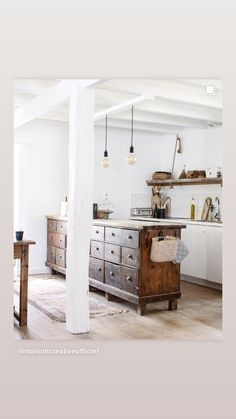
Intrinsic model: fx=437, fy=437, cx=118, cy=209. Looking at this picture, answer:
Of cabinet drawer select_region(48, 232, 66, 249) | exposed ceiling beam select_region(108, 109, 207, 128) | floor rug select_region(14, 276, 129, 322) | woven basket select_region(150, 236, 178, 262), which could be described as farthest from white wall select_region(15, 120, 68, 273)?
woven basket select_region(150, 236, 178, 262)

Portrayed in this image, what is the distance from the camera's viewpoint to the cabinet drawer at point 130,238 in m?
3.76

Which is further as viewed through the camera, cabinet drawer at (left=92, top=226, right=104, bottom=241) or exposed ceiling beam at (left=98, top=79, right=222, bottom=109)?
cabinet drawer at (left=92, top=226, right=104, bottom=241)

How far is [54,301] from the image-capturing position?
145 inches

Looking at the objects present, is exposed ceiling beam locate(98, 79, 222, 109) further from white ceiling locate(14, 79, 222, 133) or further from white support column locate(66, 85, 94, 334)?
white support column locate(66, 85, 94, 334)

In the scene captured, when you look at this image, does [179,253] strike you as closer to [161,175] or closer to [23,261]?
[23,261]

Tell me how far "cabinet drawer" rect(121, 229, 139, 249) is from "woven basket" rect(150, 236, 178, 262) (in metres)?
0.15

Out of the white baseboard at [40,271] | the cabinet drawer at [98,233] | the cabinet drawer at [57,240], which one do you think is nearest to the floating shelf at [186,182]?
the cabinet drawer at [98,233]

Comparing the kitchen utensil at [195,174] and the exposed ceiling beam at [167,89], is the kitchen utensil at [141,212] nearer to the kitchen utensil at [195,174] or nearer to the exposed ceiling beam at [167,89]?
the kitchen utensil at [195,174]

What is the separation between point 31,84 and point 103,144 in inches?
108

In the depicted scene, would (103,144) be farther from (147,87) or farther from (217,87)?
(217,87)

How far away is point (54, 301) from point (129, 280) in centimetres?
68

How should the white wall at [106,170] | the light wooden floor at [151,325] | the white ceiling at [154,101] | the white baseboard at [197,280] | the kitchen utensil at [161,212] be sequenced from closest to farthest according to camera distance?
1. the light wooden floor at [151,325]
2. the white ceiling at [154,101]
3. the white baseboard at [197,280]
4. the white wall at [106,170]
5. the kitchen utensil at [161,212]

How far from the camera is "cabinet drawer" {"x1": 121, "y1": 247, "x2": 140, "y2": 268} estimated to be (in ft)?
12.3

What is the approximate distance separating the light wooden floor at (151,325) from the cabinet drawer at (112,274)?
435 millimetres
